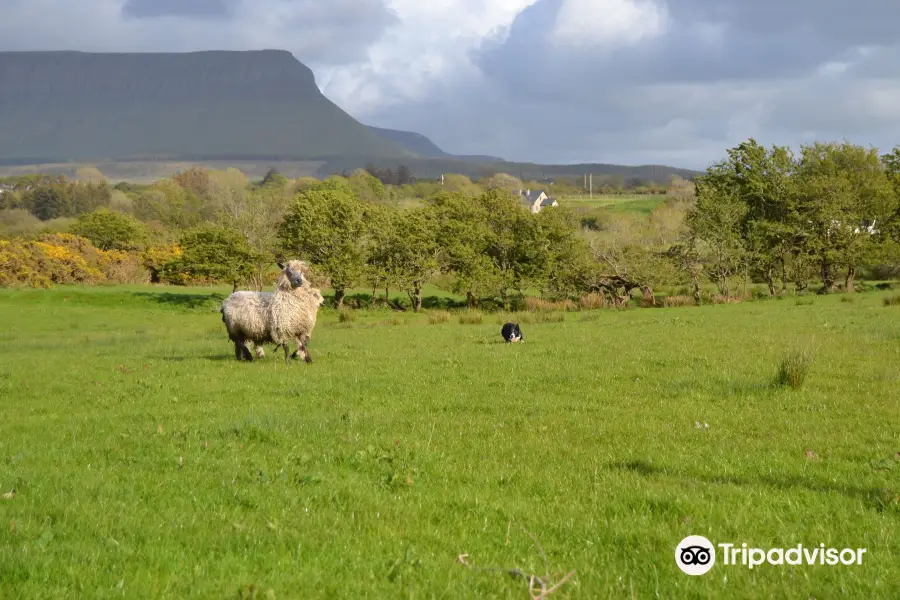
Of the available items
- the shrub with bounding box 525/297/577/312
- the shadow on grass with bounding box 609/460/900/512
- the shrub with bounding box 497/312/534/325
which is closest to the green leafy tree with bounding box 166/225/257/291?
the shrub with bounding box 525/297/577/312

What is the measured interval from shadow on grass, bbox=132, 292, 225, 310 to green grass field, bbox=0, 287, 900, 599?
37767 mm

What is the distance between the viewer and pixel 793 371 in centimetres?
1261

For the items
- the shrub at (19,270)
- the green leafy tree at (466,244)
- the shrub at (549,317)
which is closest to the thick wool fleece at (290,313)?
the shrub at (549,317)

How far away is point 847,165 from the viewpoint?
55812 millimetres


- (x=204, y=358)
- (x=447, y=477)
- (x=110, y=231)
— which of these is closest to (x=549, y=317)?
(x=204, y=358)

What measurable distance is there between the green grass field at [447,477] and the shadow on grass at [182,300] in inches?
1487

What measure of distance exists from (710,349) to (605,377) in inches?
233

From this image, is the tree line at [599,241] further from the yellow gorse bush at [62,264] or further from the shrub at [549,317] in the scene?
the shrub at [549,317]

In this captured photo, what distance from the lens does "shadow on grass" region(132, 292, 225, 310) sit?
53.3m

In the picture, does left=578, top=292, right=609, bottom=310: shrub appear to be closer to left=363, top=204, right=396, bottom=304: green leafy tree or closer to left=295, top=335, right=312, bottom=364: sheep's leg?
left=363, top=204, right=396, bottom=304: green leafy tree

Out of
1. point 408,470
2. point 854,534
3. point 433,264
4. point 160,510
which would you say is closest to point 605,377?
point 408,470

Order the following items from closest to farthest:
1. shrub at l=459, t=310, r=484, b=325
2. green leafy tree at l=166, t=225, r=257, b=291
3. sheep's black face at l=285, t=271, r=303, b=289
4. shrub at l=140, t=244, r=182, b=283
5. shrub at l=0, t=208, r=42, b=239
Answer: sheep's black face at l=285, t=271, r=303, b=289 → shrub at l=459, t=310, r=484, b=325 → green leafy tree at l=166, t=225, r=257, b=291 → shrub at l=140, t=244, r=182, b=283 → shrub at l=0, t=208, r=42, b=239

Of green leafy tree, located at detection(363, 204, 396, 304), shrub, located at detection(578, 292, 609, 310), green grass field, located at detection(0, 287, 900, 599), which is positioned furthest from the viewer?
green leafy tree, located at detection(363, 204, 396, 304)

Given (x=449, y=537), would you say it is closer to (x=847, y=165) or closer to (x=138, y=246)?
(x=847, y=165)
